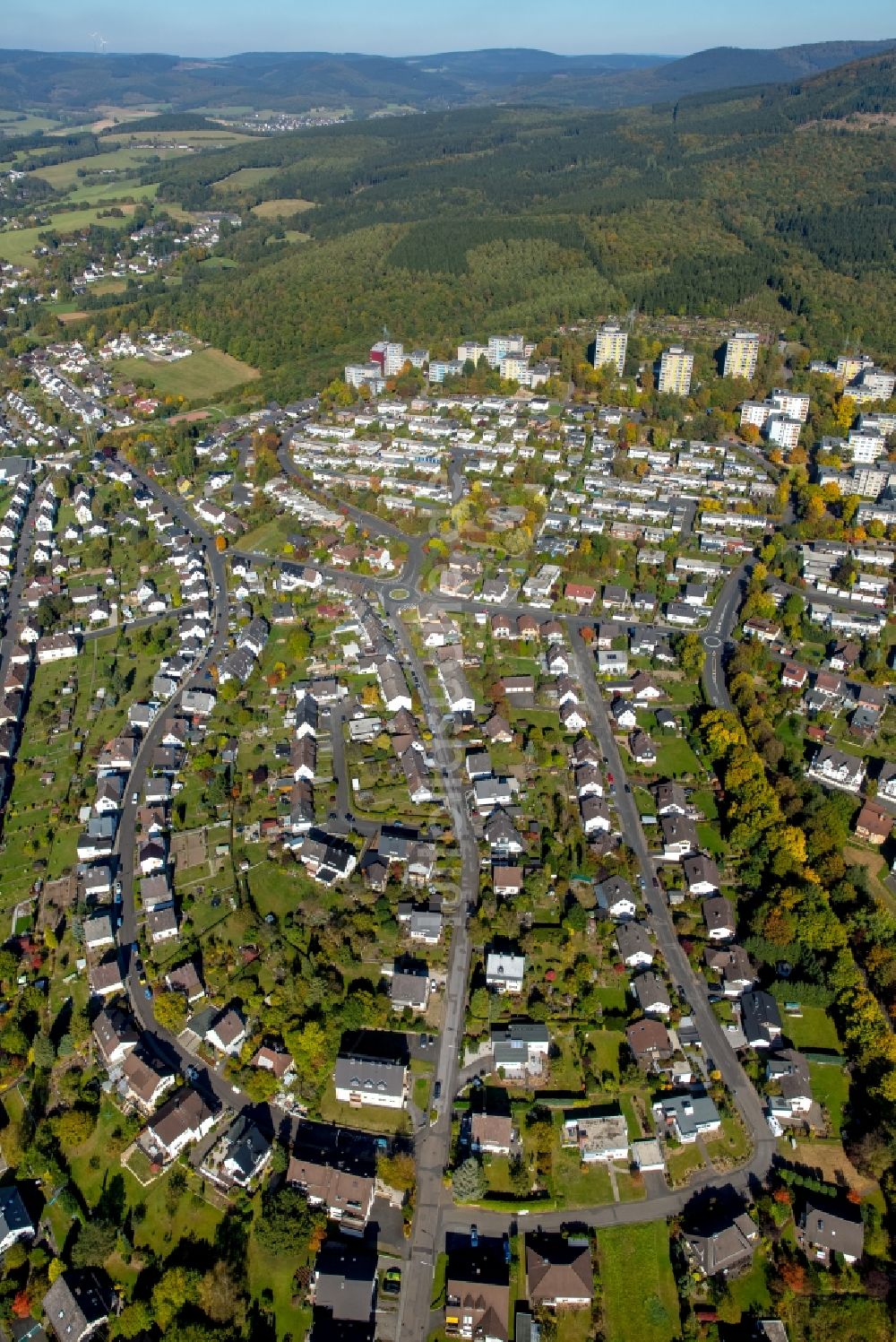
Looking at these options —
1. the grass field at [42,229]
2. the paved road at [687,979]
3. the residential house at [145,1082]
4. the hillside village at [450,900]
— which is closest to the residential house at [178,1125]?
the hillside village at [450,900]

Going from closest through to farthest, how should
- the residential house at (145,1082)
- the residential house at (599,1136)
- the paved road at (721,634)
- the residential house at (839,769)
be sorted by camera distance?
the residential house at (599,1136) → the residential house at (145,1082) → the residential house at (839,769) → the paved road at (721,634)

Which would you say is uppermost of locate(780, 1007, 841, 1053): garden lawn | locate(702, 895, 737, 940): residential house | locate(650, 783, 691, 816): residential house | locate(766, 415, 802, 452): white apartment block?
locate(766, 415, 802, 452): white apartment block

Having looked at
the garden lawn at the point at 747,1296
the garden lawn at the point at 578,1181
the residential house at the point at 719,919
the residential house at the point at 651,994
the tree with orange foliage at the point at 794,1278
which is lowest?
the garden lawn at the point at 747,1296

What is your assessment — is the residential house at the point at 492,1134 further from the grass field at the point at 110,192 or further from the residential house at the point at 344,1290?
the grass field at the point at 110,192

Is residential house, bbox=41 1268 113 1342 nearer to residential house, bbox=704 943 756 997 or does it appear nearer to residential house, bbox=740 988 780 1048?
residential house, bbox=740 988 780 1048

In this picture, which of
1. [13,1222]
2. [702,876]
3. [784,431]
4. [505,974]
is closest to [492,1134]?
[505,974]

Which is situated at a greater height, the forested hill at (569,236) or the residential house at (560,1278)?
the forested hill at (569,236)

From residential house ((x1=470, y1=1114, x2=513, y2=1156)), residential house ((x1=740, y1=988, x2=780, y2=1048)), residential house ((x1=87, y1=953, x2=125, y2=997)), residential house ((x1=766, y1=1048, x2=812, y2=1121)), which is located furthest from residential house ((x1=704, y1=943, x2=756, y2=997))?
residential house ((x1=87, y1=953, x2=125, y2=997))
